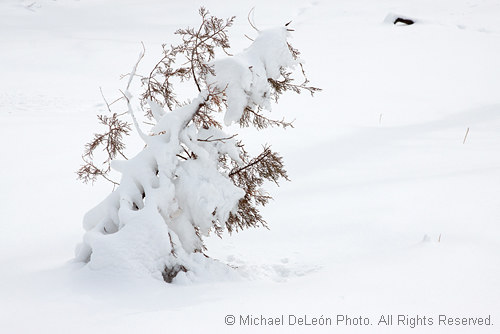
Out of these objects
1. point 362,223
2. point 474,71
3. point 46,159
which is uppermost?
point 474,71

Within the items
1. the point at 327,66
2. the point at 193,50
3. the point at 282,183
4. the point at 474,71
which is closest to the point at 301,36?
the point at 327,66

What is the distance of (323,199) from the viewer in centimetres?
796

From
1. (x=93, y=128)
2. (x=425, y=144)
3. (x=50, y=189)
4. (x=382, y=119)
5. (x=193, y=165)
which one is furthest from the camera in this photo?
(x=382, y=119)

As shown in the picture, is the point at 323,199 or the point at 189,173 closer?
the point at 189,173

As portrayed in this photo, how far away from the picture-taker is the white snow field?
3.83 m

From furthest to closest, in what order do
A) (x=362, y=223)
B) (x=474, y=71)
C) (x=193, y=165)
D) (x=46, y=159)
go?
(x=474, y=71), (x=46, y=159), (x=362, y=223), (x=193, y=165)

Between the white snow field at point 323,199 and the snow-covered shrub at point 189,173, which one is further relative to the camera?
the snow-covered shrub at point 189,173

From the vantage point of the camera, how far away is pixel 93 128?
485 inches

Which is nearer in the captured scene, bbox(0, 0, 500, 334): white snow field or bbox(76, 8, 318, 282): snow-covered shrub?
bbox(0, 0, 500, 334): white snow field

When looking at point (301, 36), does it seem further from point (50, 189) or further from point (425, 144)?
point (50, 189)

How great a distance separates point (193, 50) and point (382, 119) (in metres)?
9.48

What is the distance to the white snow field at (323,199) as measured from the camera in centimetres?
383

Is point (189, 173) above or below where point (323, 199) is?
below

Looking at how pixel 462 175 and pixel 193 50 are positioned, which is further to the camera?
pixel 462 175
